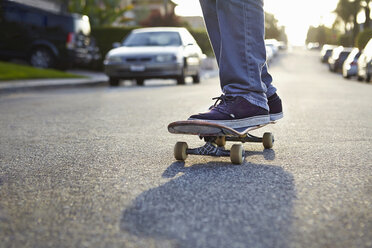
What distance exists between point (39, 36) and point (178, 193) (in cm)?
1568

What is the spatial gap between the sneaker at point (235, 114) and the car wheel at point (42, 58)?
14.8 meters

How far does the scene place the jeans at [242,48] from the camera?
3.09m

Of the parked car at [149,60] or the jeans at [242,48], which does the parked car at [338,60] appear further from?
the jeans at [242,48]

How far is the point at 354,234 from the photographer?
1.78 meters

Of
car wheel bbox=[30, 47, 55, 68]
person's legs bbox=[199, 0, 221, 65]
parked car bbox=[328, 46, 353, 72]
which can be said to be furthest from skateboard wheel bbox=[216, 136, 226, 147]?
parked car bbox=[328, 46, 353, 72]

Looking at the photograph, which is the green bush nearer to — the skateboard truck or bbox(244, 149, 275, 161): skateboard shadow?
bbox(244, 149, 275, 161): skateboard shadow

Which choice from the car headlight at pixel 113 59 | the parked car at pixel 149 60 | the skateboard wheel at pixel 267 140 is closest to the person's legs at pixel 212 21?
the skateboard wheel at pixel 267 140

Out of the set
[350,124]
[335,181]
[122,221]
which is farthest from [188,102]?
[122,221]

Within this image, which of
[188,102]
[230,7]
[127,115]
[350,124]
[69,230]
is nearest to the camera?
[69,230]

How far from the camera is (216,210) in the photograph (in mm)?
2051

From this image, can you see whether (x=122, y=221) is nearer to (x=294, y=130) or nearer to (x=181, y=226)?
(x=181, y=226)

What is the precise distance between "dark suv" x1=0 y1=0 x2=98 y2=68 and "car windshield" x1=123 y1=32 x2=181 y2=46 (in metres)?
3.55

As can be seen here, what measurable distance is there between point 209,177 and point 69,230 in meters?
0.89

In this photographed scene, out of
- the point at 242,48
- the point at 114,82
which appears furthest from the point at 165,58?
the point at 242,48
